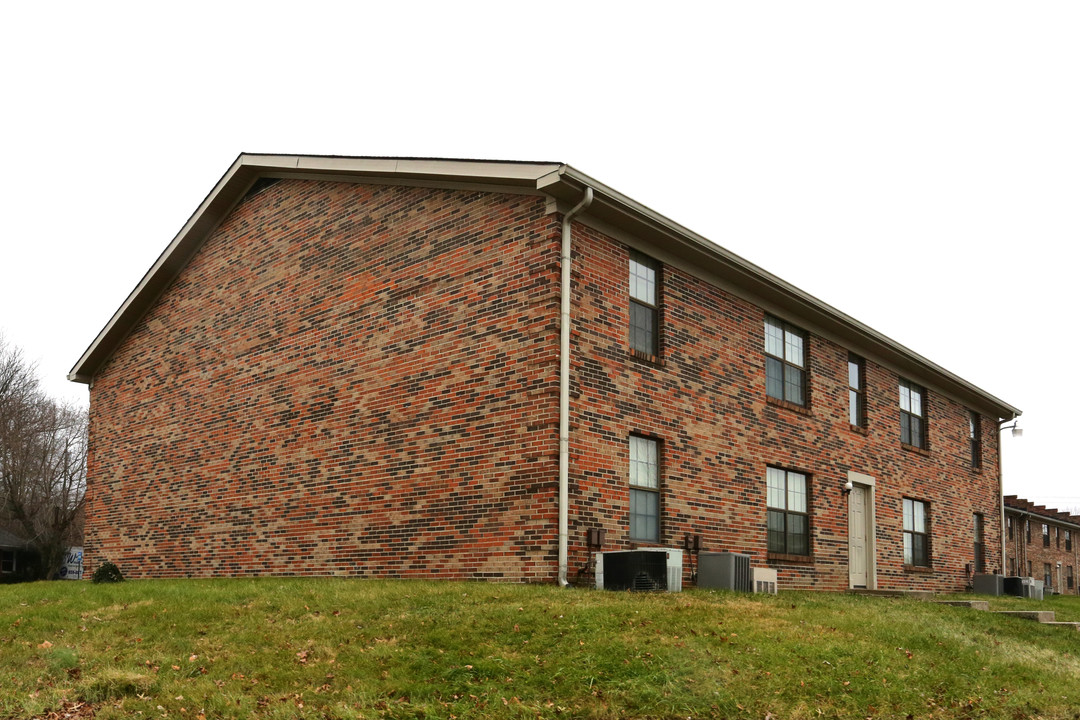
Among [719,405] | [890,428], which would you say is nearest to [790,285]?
[719,405]

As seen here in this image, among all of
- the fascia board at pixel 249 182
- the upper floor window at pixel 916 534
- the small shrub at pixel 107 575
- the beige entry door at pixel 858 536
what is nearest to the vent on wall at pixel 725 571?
the beige entry door at pixel 858 536

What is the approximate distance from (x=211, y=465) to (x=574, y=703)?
13.7 meters

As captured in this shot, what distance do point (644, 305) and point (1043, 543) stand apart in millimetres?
37337

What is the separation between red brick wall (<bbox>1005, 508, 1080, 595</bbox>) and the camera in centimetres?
4022

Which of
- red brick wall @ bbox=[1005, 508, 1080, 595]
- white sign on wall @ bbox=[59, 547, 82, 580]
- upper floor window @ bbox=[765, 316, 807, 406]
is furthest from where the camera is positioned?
white sign on wall @ bbox=[59, 547, 82, 580]

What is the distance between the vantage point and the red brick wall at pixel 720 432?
14562 mm

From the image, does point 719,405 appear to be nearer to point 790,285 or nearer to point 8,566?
point 790,285

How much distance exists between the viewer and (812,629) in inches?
431

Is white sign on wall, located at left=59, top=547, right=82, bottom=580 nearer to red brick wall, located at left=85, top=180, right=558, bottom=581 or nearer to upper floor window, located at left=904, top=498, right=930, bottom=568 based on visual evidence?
red brick wall, located at left=85, top=180, right=558, bottom=581

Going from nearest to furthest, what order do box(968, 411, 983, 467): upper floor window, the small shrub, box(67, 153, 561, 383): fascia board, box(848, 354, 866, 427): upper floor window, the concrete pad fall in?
box(67, 153, 561, 383): fascia board, the concrete pad, the small shrub, box(848, 354, 866, 427): upper floor window, box(968, 411, 983, 467): upper floor window

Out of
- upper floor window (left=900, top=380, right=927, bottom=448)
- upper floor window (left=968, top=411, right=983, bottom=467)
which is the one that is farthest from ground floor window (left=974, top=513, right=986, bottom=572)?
upper floor window (left=900, top=380, right=927, bottom=448)

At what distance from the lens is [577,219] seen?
48.2 ft

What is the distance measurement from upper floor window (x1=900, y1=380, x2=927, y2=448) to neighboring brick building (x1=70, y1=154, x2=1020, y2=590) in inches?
2.7

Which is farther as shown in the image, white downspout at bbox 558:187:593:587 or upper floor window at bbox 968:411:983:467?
upper floor window at bbox 968:411:983:467
